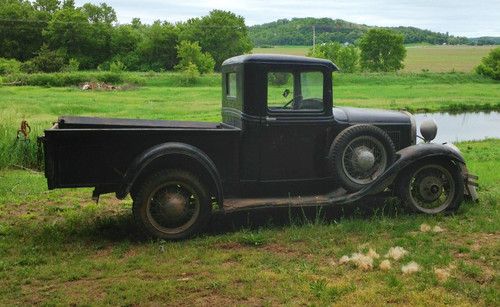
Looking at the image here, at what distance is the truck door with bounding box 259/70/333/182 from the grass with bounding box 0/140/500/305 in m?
0.65

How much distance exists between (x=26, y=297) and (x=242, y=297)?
1.78 metres

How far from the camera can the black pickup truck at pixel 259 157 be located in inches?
240

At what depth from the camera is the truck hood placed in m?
7.14

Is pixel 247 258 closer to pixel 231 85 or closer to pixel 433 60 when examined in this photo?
pixel 231 85

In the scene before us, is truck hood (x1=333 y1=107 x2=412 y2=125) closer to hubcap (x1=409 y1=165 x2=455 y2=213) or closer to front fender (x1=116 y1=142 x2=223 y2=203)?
hubcap (x1=409 y1=165 x2=455 y2=213)

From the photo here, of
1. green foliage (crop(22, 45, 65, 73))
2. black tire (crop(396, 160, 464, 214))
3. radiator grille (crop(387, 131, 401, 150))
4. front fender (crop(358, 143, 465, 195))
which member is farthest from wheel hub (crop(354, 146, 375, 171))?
green foliage (crop(22, 45, 65, 73))

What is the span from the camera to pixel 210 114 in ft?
81.3

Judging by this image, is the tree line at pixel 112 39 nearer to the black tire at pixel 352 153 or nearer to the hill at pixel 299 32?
the hill at pixel 299 32

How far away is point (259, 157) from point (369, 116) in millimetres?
1632

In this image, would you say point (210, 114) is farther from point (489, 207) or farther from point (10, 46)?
point (10, 46)

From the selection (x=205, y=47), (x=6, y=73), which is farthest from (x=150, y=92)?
(x=205, y=47)

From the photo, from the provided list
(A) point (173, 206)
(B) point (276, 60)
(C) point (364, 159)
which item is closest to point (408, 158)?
(C) point (364, 159)

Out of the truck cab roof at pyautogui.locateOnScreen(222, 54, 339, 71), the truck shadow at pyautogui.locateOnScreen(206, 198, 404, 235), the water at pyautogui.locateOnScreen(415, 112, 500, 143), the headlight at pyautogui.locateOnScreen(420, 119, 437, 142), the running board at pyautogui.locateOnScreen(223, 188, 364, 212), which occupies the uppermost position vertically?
the truck cab roof at pyautogui.locateOnScreen(222, 54, 339, 71)

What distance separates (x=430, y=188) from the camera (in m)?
7.08
